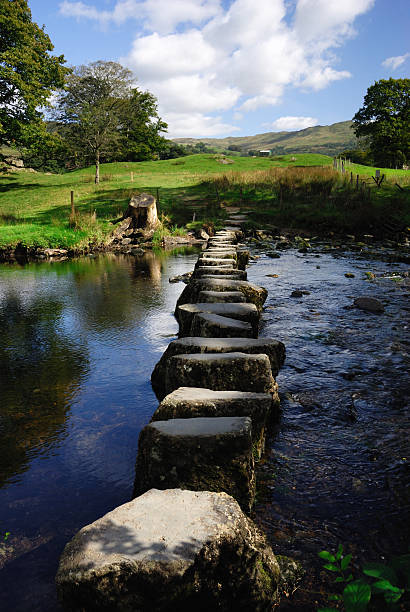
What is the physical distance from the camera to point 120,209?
27.4 meters

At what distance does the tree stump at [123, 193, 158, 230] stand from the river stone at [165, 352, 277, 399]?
20.0 meters

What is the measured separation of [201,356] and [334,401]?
2.02 m

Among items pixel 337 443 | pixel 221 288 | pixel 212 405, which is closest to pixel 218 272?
pixel 221 288

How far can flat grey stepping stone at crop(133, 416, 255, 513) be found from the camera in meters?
2.94

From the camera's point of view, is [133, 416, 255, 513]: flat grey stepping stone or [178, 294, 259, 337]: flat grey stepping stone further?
[178, 294, 259, 337]: flat grey stepping stone

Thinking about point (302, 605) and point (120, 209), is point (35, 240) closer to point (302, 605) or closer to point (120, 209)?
point (120, 209)

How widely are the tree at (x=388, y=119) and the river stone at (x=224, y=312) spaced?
5957 cm

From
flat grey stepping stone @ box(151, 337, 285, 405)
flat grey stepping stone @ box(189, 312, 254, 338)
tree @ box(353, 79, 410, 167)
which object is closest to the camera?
flat grey stepping stone @ box(151, 337, 285, 405)

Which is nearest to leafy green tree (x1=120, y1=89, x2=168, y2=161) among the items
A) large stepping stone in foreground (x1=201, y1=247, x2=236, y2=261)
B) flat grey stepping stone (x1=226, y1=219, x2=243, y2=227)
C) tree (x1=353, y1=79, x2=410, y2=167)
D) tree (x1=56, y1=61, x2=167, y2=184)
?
tree (x1=56, y1=61, x2=167, y2=184)

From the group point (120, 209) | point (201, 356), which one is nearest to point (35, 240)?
point (120, 209)

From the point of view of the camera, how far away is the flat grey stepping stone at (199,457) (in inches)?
116

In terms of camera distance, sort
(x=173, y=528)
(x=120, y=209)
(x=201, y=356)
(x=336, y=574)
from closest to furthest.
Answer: (x=173, y=528) → (x=336, y=574) → (x=201, y=356) → (x=120, y=209)

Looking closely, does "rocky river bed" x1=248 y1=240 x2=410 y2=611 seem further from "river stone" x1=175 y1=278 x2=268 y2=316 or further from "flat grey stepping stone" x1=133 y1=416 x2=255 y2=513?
"river stone" x1=175 y1=278 x2=268 y2=316

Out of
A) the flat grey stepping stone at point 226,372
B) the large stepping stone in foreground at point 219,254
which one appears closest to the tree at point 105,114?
the large stepping stone in foreground at point 219,254
